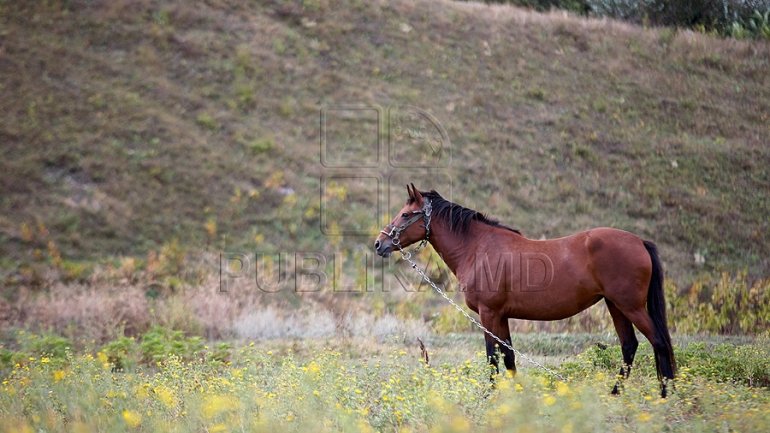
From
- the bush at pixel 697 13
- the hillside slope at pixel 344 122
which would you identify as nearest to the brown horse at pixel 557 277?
the hillside slope at pixel 344 122

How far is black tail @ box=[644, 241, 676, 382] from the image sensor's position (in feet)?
28.6

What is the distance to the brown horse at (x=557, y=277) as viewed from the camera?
8977 mm

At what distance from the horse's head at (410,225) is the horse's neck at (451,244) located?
14cm

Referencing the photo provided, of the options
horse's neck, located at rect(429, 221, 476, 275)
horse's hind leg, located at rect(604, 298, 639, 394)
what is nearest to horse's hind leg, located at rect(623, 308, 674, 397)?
horse's hind leg, located at rect(604, 298, 639, 394)

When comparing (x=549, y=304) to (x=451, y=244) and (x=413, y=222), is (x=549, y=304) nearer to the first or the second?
(x=451, y=244)

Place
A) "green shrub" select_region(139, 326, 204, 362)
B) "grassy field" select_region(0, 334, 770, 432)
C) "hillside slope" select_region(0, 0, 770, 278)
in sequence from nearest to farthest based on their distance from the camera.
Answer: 1. "grassy field" select_region(0, 334, 770, 432)
2. "green shrub" select_region(139, 326, 204, 362)
3. "hillside slope" select_region(0, 0, 770, 278)

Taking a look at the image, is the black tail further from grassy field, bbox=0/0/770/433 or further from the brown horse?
grassy field, bbox=0/0/770/433

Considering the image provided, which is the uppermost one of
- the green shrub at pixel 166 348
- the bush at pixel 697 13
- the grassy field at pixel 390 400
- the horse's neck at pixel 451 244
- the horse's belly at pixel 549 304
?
the bush at pixel 697 13

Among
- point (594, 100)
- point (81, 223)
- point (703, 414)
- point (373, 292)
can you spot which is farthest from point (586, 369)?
point (594, 100)

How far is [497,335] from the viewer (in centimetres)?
946

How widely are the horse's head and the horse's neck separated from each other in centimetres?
14

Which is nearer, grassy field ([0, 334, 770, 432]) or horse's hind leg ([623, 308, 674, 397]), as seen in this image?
grassy field ([0, 334, 770, 432])

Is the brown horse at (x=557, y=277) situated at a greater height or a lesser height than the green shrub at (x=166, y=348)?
greater

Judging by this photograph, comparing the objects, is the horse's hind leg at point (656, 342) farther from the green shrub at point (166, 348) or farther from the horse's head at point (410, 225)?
the green shrub at point (166, 348)
